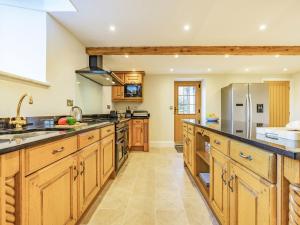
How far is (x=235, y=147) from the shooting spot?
1335 millimetres

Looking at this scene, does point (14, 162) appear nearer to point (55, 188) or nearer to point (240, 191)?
point (55, 188)

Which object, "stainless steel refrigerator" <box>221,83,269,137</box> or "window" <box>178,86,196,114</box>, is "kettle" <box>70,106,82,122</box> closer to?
"stainless steel refrigerator" <box>221,83,269,137</box>

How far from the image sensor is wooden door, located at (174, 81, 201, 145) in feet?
21.4

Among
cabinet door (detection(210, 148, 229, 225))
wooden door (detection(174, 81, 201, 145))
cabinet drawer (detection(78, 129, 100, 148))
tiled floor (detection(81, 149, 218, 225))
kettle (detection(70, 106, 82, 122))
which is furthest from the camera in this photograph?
wooden door (detection(174, 81, 201, 145))

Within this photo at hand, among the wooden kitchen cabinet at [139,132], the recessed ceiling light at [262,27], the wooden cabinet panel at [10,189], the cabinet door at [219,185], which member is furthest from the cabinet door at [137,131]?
the wooden cabinet panel at [10,189]

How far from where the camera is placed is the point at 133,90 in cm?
586

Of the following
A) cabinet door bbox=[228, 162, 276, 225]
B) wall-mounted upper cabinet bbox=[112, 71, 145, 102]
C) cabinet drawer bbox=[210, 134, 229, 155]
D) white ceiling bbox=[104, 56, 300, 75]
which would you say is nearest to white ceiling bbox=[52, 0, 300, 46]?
white ceiling bbox=[104, 56, 300, 75]

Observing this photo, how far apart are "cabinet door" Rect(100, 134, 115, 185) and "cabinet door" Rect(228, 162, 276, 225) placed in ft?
5.03

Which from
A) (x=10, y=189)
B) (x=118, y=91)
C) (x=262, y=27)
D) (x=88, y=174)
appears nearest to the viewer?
(x=10, y=189)

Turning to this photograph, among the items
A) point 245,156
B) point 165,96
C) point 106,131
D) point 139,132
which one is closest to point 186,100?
point 165,96

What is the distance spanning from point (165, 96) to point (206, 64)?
65.6 inches

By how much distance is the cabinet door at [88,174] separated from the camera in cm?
174

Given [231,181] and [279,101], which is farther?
[279,101]

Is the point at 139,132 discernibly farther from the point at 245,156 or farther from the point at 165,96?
the point at 245,156
